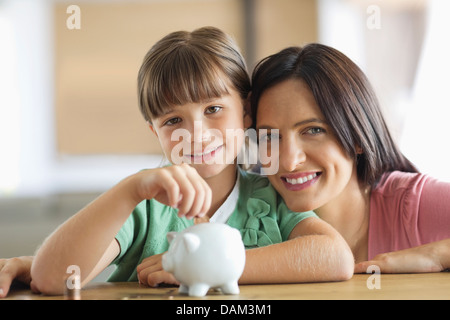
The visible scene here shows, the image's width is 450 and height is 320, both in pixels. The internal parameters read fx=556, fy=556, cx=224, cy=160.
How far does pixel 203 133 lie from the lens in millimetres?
977

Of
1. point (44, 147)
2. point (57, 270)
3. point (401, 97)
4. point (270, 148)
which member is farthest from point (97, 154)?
point (57, 270)

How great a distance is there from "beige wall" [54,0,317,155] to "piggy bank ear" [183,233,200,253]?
2361 mm

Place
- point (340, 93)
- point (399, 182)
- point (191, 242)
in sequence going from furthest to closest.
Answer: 1. point (399, 182)
2. point (340, 93)
3. point (191, 242)

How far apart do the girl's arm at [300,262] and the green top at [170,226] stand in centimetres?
13

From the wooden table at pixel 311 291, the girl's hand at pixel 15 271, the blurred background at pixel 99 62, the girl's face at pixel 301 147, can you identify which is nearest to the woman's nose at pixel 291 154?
the girl's face at pixel 301 147

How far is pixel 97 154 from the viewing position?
9.93ft

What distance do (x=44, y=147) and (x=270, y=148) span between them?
2.20 meters

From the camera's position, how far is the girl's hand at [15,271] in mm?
866

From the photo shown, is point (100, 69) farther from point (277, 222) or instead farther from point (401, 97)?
point (277, 222)

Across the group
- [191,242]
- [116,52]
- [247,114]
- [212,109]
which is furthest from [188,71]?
[116,52]

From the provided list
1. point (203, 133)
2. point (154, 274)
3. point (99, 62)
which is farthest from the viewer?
point (99, 62)

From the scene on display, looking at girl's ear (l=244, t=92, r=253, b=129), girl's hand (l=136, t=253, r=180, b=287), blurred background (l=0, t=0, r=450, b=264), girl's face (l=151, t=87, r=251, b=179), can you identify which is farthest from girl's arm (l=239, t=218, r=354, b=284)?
blurred background (l=0, t=0, r=450, b=264)

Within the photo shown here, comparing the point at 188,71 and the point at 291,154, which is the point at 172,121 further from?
the point at 291,154

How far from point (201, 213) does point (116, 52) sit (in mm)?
2435
